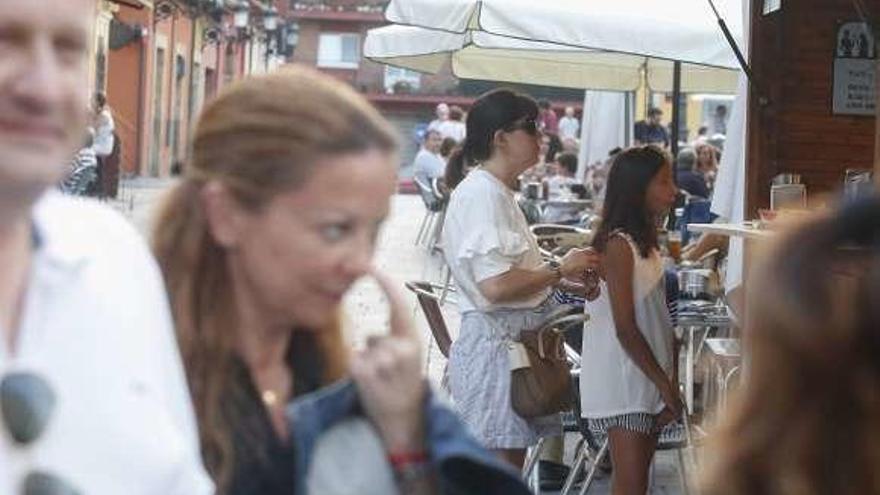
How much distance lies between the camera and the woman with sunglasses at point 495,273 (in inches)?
253

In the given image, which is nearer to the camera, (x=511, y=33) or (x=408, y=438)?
(x=408, y=438)

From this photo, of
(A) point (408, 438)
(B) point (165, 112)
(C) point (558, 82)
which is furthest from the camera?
(B) point (165, 112)

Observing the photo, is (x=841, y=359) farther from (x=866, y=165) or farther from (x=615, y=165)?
(x=866, y=165)

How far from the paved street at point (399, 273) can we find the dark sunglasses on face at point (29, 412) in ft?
1.83

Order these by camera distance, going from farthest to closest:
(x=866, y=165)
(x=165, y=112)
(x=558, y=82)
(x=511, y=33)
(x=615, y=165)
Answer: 1. (x=165, y=112)
2. (x=558, y=82)
3. (x=511, y=33)
4. (x=866, y=165)
5. (x=615, y=165)

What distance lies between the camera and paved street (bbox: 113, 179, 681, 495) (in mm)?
2971

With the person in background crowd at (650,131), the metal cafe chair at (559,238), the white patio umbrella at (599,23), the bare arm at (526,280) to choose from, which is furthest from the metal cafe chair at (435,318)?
the person in background crowd at (650,131)

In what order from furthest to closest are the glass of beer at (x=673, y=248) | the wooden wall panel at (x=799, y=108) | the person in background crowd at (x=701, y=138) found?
1. the person in background crowd at (x=701, y=138)
2. the glass of beer at (x=673, y=248)
3. the wooden wall panel at (x=799, y=108)

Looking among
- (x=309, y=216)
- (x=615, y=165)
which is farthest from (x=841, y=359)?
(x=615, y=165)

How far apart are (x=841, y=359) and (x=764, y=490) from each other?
0.15 m

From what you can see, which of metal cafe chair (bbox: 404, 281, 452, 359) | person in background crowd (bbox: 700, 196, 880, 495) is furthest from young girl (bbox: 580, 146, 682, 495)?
person in background crowd (bbox: 700, 196, 880, 495)

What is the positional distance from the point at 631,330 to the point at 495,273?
20.7 inches

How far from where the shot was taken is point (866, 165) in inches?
324

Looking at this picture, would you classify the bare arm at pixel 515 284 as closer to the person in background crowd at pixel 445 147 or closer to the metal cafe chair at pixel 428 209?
the metal cafe chair at pixel 428 209
